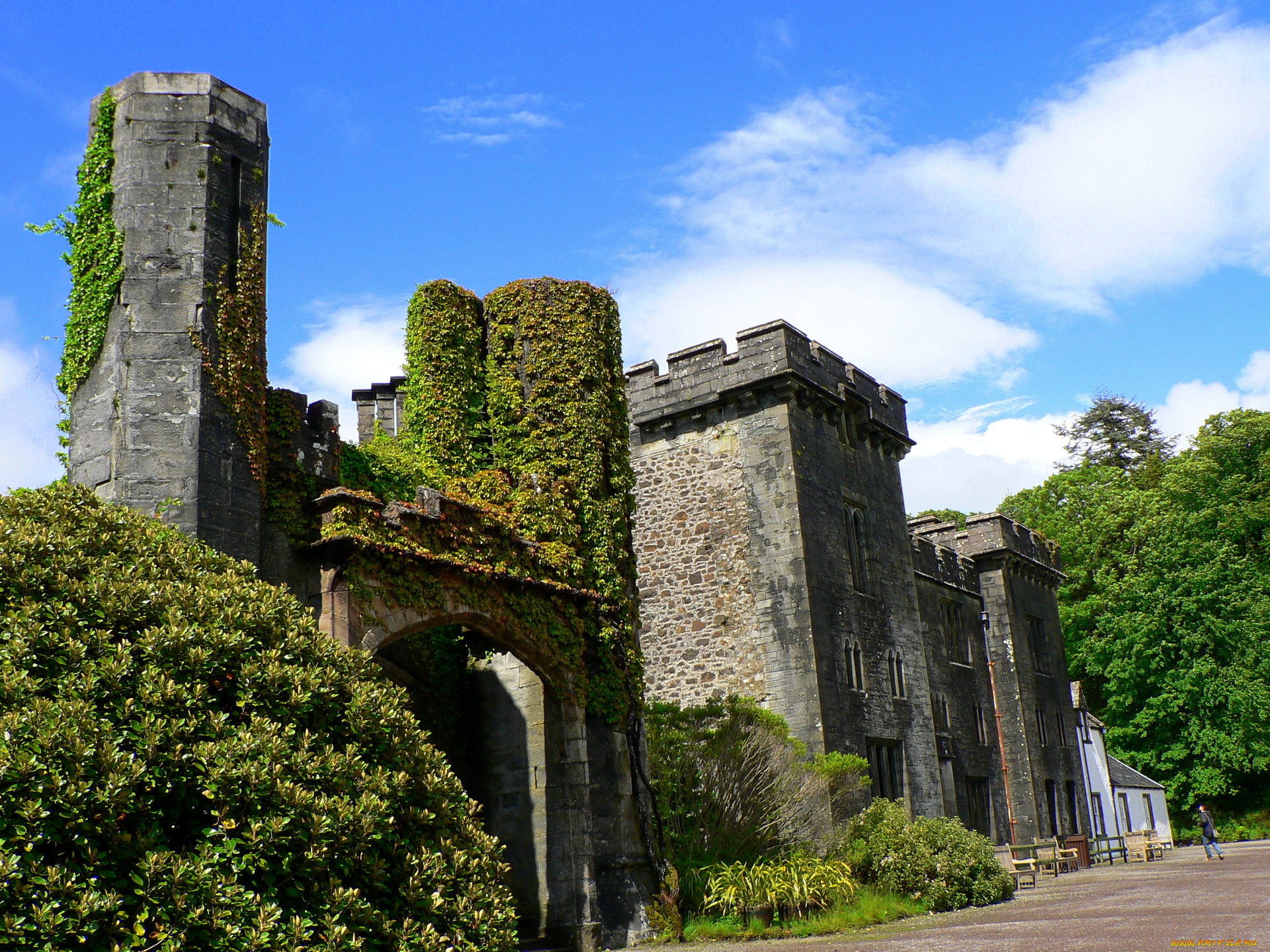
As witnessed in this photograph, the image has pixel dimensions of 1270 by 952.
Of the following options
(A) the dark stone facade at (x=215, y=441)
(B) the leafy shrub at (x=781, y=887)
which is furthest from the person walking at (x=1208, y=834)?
(A) the dark stone facade at (x=215, y=441)

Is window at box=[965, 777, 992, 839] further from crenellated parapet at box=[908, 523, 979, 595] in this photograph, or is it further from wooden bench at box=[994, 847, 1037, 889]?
crenellated parapet at box=[908, 523, 979, 595]

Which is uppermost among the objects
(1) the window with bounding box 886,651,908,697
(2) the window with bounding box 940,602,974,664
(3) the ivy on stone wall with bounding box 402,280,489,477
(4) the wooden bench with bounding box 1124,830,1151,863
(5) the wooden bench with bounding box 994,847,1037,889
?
(3) the ivy on stone wall with bounding box 402,280,489,477

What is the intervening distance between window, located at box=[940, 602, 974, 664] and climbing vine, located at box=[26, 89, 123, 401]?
20.1 meters

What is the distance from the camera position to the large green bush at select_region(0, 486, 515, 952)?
15.8 feet

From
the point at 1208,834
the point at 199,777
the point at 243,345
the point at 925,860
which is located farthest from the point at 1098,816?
the point at 199,777

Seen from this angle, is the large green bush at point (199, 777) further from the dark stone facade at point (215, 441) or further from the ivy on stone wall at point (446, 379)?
the ivy on stone wall at point (446, 379)

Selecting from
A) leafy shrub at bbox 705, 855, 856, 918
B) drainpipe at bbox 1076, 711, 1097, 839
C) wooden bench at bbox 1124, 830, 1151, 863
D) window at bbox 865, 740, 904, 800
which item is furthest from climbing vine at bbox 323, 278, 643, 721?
drainpipe at bbox 1076, 711, 1097, 839

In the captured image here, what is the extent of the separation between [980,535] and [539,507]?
18816mm

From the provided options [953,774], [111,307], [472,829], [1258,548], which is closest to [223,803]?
[472,829]

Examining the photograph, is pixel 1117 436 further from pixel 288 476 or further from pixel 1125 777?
pixel 288 476

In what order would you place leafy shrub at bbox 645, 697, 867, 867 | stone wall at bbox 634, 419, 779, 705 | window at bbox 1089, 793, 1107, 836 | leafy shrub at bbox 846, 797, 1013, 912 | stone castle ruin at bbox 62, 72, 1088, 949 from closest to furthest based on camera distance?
stone castle ruin at bbox 62, 72, 1088, 949, leafy shrub at bbox 645, 697, 867, 867, leafy shrub at bbox 846, 797, 1013, 912, stone wall at bbox 634, 419, 779, 705, window at bbox 1089, 793, 1107, 836

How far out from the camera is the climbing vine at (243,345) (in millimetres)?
11016

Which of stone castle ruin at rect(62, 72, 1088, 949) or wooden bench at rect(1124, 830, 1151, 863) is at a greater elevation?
stone castle ruin at rect(62, 72, 1088, 949)

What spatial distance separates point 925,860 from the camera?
15719 mm
